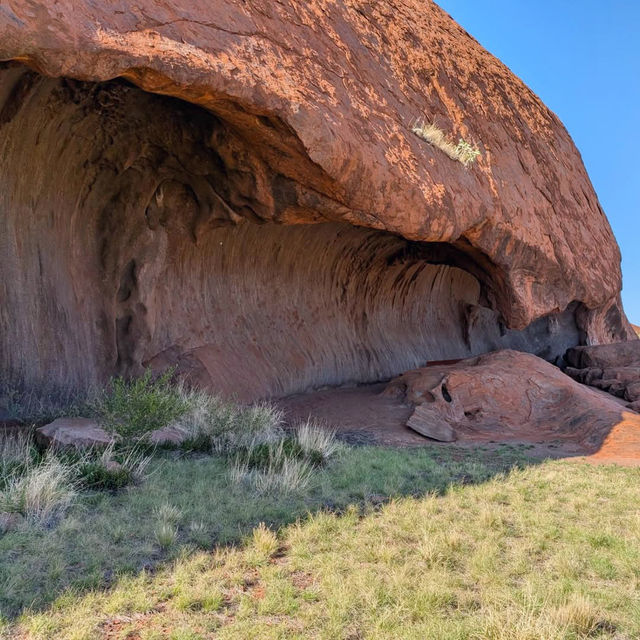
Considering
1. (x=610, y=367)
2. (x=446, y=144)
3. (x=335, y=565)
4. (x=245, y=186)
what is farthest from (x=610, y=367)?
(x=335, y=565)

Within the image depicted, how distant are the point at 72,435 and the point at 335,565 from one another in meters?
3.28

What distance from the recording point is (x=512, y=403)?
1086 cm

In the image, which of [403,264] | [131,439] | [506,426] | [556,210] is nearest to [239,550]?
[131,439]

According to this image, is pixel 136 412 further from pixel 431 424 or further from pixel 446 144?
pixel 446 144

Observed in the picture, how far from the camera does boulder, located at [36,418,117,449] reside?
570cm

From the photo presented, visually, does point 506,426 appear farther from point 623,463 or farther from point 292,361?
point 292,361

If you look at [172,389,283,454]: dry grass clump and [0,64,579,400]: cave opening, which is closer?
[172,389,283,454]: dry grass clump

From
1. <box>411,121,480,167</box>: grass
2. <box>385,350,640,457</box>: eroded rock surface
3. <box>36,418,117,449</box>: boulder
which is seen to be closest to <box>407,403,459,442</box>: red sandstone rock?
<box>385,350,640,457</box>: eroded rock surface

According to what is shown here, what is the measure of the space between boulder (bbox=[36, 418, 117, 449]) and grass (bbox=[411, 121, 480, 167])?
6.36 m

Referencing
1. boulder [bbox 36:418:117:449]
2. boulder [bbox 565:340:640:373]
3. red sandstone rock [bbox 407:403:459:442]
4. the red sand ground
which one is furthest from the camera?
boulder [bbox 565:340:640:373]

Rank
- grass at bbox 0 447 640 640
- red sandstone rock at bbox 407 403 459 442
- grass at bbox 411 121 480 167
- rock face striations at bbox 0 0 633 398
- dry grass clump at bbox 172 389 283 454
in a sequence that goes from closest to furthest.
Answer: grass at bbox 0 447 640 640
rock face striations at bbox 0 0 633 398
dry grass clump at bbox 172 389 283 454
red sandstone rock at bbox 407 403 459 442
grass at bbox 411 121 480 167

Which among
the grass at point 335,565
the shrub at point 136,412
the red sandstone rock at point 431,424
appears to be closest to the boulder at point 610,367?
the red sandstone rock at point 431,424

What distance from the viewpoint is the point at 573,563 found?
4016mm

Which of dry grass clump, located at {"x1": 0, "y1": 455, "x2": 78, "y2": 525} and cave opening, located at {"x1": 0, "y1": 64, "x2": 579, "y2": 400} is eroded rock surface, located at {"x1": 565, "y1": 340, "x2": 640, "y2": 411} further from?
dry grass clump, located at {"x1": 0, "y1": 455, "x2": 78, "y2": 525}
